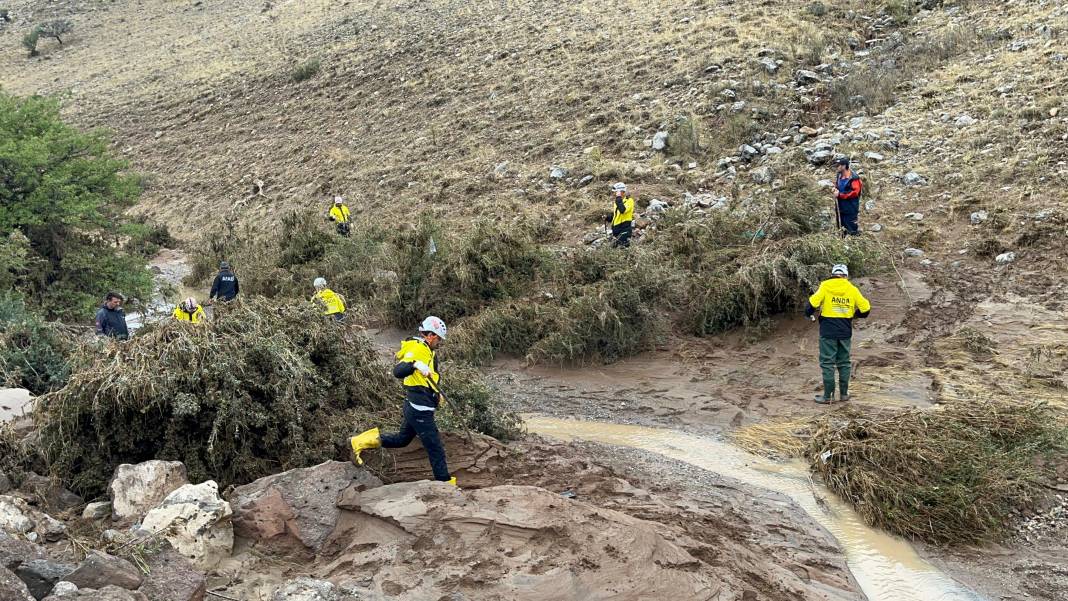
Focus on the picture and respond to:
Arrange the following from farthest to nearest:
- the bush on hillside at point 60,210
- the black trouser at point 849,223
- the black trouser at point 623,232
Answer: the bush on hillside at point 60,210 < the black trouser at point 623,232 < the black trouser at point 849,223

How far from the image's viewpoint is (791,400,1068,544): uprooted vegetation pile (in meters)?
6.57

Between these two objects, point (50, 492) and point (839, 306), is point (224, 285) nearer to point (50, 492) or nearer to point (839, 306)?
point (50, 492)

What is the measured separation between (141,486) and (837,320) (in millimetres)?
7142

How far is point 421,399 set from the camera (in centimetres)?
674

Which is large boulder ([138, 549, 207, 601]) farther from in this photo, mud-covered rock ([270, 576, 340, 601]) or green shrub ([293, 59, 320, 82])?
green shrub ([293, 59, 320, 82])

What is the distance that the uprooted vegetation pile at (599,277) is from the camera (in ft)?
36.7

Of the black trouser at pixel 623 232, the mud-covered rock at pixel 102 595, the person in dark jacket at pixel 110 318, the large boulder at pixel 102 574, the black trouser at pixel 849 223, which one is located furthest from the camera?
the black trouser at pixel 623 232

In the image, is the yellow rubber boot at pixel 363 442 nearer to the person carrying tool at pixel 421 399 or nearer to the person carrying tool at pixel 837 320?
the person carrying tool at pixel 421 399

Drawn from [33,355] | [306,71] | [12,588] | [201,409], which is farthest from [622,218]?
[306,71]

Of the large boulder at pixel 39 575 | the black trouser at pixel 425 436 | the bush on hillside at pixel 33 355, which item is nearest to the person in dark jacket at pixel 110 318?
the bush on hillside at pixel 33 355

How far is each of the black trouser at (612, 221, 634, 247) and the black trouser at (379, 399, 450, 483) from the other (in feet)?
24.3

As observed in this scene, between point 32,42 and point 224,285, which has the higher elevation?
point 32,42

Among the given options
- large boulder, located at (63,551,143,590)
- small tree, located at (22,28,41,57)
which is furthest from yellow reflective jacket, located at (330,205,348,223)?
small tree, located at (22,28,41,57)

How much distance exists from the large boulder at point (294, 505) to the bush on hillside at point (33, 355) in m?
3.67
